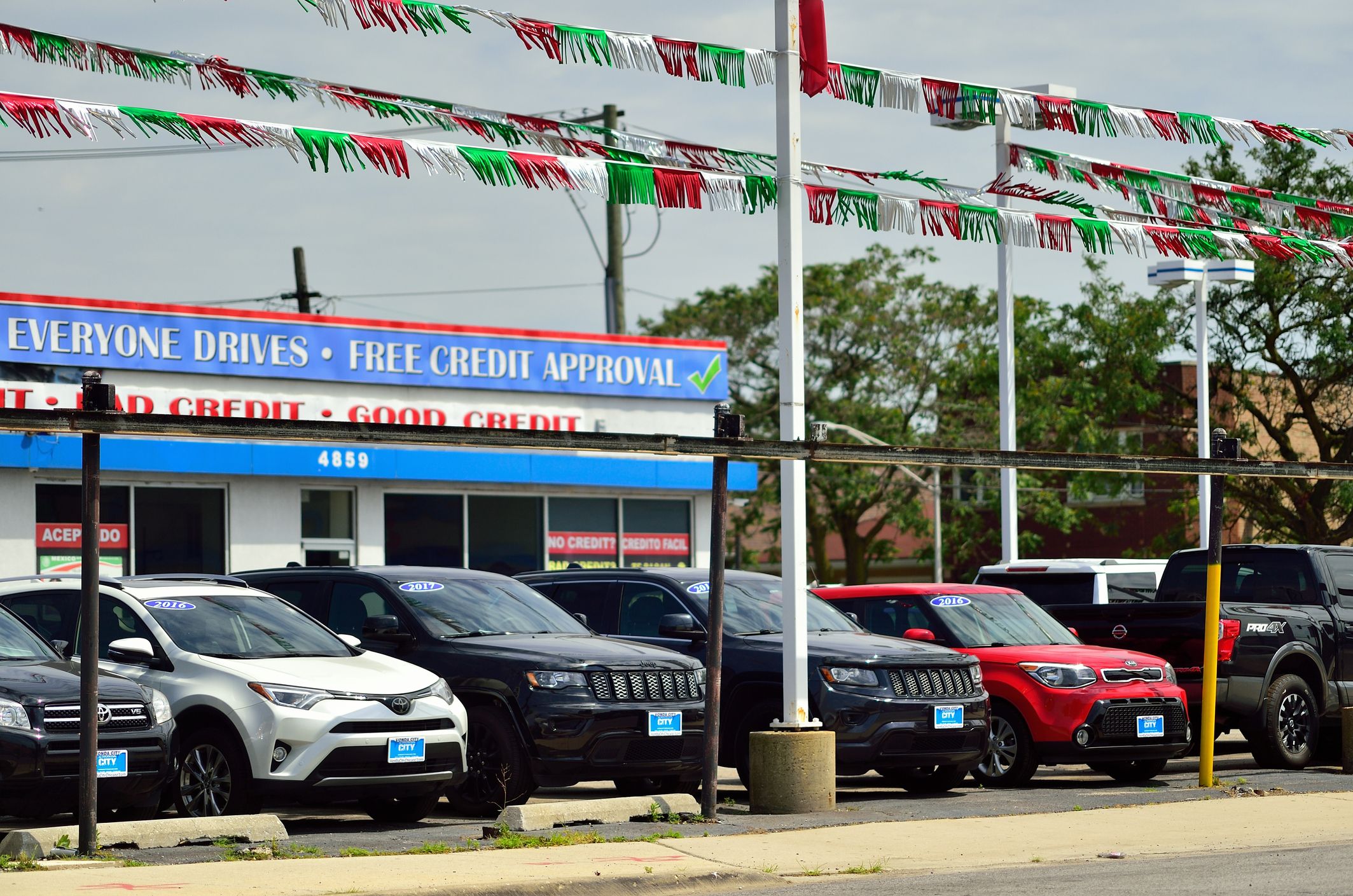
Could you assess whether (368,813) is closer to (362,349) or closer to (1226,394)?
(362,349)

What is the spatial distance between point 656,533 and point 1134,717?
57.7 feet

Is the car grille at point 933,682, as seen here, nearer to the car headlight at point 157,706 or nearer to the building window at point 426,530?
the car headlight at point 157,706

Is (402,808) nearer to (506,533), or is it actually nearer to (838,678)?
(838,678)

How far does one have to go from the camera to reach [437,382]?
98.0ft

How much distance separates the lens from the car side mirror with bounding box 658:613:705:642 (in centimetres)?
1435

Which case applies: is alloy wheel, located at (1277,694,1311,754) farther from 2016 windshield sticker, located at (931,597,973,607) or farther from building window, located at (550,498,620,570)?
building window, located at (550,498,620,570)

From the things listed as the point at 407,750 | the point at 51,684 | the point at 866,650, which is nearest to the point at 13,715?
the point at 51,684

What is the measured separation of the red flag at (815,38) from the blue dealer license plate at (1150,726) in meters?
5.77

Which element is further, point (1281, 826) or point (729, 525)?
point (729, 525)

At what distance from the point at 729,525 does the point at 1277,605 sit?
131ft

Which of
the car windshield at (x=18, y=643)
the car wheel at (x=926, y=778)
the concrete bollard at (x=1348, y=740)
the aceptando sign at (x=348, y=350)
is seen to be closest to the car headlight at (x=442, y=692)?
the car windshield at (x=18, y=643)

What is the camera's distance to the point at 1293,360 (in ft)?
120

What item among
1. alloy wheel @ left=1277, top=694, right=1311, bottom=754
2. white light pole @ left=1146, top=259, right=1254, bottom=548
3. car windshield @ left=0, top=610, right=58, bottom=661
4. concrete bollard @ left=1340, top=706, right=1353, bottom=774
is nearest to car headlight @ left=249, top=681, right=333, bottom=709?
car windshield @ left=0, top=610, right=58, bottom=661

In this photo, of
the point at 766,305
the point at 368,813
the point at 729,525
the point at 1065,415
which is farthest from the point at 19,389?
the point at 729,525
